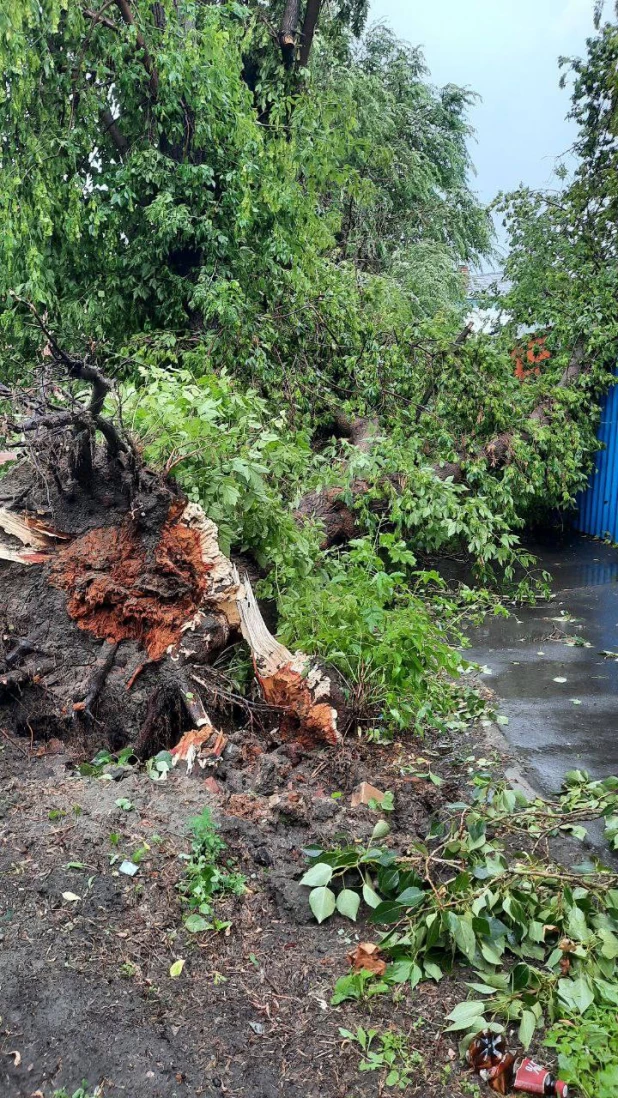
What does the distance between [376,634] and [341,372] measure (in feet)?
16.2

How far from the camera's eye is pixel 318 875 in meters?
2.75

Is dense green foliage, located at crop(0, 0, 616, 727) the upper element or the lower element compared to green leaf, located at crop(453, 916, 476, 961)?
upper

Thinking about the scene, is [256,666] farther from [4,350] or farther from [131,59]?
[131,59]

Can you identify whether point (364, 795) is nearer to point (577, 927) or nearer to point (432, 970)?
point (432, 970)

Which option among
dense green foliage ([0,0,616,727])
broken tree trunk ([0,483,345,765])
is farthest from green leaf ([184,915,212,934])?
dense green foliage ([0,0,616,727])

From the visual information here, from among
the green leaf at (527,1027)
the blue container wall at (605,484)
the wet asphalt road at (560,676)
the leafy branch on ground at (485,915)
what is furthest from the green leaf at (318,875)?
the blue container wall at (605,484)

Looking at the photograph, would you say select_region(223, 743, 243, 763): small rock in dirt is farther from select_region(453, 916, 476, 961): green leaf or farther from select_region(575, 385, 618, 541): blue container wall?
select_region(575, 385, 618, 541): blue container wall

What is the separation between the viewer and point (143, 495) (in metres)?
3.99

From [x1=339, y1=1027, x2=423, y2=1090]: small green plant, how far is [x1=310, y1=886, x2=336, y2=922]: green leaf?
420 millimetres

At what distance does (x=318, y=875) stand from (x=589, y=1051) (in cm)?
95

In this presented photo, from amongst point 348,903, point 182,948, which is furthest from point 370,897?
point 182,948

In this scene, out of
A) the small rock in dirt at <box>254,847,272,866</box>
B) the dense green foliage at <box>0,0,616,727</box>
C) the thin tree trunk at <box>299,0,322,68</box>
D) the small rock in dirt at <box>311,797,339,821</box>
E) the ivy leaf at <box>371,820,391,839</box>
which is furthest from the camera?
the thin tree trunk at <box>299,0,322,68</box>

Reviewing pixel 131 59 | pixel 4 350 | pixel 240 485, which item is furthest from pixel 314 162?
pixel 240 485

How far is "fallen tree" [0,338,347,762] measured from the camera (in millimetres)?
3730
